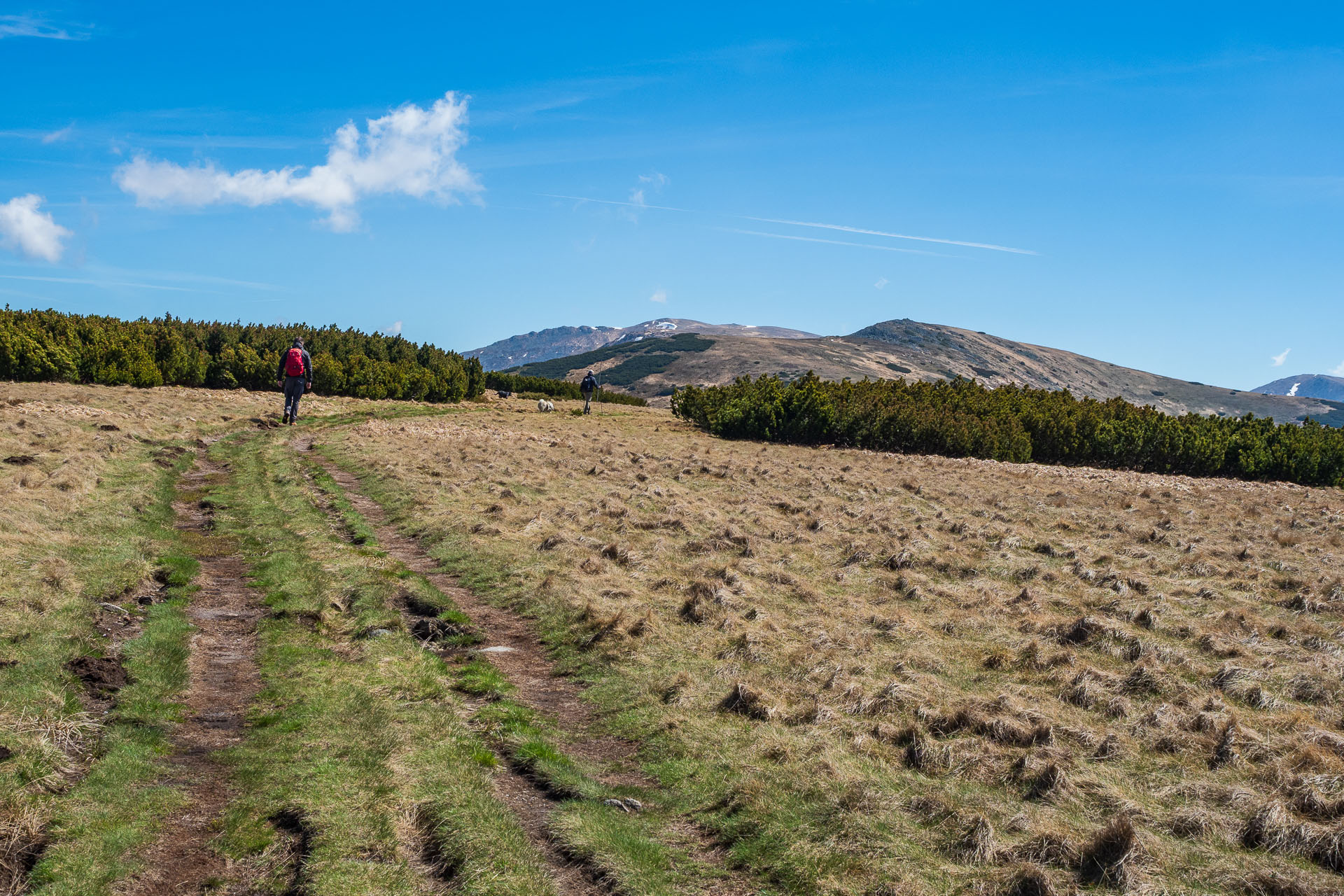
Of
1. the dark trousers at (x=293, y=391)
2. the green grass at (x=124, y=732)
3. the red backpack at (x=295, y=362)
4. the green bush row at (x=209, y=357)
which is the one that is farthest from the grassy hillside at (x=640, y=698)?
the green bush row at (x=209, y=357)

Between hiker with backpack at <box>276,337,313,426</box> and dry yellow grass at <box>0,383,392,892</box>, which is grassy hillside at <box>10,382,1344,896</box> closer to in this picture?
dry yellow grass at <box>0,383,392,892</box>

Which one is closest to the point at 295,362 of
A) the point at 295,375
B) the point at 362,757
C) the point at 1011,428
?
the point at 295,375

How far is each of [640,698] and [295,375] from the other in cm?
2585

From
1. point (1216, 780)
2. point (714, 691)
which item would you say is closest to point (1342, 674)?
point (1216, 780)

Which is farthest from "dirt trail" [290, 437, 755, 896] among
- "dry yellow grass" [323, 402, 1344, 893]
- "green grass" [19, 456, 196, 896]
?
"green grass" [19, 456, 196, 896]

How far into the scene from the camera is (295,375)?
3119 cm

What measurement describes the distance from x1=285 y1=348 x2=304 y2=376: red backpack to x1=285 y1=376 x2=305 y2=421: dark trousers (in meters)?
1.20

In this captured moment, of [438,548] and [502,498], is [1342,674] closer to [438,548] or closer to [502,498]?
[438,548]

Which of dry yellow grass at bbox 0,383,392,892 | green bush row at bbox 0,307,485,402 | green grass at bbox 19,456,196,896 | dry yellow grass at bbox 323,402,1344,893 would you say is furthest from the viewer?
green bush row at bbox 0,307,485,402

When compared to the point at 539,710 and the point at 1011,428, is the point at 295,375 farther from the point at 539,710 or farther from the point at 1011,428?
the point at 1011,428

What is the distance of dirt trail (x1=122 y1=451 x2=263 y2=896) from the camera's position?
19.8 feet

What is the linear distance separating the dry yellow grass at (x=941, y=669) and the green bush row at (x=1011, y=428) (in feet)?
73.7

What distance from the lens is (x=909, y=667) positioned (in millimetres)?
11680

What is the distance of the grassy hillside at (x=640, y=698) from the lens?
6688 millimetres
